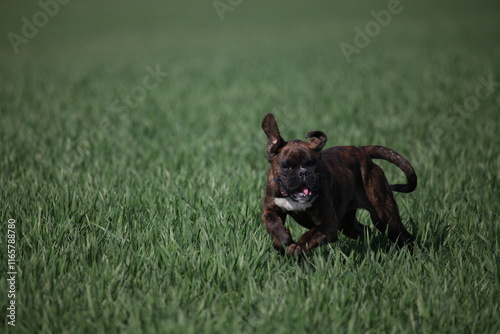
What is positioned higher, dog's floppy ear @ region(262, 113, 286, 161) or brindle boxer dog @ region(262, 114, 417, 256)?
dog's floppy ear @ region(262, 113, 286, 161)

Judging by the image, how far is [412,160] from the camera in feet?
21.0

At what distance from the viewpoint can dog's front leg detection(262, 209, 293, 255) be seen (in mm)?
3008

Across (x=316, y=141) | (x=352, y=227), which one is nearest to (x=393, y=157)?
(x=352, y=227)

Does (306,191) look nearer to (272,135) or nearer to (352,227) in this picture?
(272,135)

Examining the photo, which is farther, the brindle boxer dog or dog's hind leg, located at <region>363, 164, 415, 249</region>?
dog's hind leg, located at <region>363, 164, 415, 249</region>

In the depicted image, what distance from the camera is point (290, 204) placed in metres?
2.96

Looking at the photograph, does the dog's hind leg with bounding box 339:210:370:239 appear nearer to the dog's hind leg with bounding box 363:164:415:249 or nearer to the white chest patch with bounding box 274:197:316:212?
the dog's hind leg with bounding box 363:164:415:249

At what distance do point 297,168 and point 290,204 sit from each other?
0.75 feet

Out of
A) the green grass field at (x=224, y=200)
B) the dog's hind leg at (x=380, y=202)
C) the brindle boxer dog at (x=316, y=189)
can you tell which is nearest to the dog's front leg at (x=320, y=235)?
the brindle boxer dog at (x=316, y=189)

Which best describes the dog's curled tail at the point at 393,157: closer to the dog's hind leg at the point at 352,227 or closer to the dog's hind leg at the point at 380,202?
the dog's hind leg at the point at 380,202

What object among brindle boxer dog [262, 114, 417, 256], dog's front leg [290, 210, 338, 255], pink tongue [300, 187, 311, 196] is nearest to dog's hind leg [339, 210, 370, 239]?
brindle boxer dog [262, 114, 417, 256]

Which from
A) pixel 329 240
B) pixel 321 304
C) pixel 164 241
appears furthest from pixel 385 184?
pixel 164 241

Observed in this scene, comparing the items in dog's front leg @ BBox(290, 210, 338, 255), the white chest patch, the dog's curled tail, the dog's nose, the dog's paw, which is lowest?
the dog's paw

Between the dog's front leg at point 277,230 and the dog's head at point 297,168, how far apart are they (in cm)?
17
